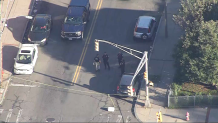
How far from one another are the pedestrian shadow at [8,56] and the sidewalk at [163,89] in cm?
1188

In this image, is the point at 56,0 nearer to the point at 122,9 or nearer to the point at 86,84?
the point at 122,9

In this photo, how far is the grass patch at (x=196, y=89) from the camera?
39.0 metres

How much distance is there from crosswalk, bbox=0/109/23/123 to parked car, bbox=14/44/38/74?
14.1ft

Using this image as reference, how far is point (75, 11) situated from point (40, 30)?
3.99m

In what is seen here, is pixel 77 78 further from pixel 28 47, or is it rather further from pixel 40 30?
pixel 40 30

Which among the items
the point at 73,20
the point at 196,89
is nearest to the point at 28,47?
the point at 73,20

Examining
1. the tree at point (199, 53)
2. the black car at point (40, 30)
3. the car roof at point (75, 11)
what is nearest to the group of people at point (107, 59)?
the tree at point (199, 53)

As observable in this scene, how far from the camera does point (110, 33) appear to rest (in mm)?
46844

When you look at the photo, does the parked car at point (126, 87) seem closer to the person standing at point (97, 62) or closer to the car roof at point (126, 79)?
the car roof at point (126, 79)

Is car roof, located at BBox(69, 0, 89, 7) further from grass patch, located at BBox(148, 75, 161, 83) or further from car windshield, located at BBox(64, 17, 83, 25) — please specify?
grass patch, located at BBox(148, 75, 161, 83)

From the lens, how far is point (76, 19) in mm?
46281

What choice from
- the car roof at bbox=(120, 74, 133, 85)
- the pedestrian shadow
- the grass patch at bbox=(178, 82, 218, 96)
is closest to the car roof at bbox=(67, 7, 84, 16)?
the pedestrian shadow

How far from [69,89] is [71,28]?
292 inches

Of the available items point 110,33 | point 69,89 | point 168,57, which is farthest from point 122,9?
point 69,89
